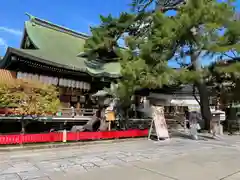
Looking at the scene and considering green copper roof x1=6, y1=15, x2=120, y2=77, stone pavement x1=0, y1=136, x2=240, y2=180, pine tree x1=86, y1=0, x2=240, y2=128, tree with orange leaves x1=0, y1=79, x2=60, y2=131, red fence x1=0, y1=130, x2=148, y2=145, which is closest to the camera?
stone pavement x1=0, y1=136, x2=240, y2=180

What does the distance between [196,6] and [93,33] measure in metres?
7.77

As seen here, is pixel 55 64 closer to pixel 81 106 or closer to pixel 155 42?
pixel 81 106

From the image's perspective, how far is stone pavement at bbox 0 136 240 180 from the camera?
18.9 ft

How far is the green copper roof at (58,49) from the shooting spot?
15.7m

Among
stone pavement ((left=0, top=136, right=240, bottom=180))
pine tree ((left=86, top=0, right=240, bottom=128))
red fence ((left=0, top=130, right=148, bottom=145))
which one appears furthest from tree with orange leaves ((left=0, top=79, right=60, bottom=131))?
pine tree ((left=86, top=0, right=240, bottom=128))

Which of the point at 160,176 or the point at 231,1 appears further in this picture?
the point at 231,1

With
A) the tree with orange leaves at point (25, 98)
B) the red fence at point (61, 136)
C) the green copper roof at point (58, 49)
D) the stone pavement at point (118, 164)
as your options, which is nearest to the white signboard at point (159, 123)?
the red fence at point (61, 136)

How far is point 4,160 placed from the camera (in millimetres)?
7066

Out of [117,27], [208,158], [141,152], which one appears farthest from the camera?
[117,27]

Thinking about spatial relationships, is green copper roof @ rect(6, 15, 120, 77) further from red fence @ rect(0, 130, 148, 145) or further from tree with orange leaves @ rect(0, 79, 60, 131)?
red fence @ rect(0, 130, 148, 145)

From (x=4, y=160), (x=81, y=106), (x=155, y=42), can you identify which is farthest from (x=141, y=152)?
(x=81, y=106)

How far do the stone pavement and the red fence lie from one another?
878 mm

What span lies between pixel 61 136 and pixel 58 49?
10719 mm

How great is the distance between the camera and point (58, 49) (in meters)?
19.1
